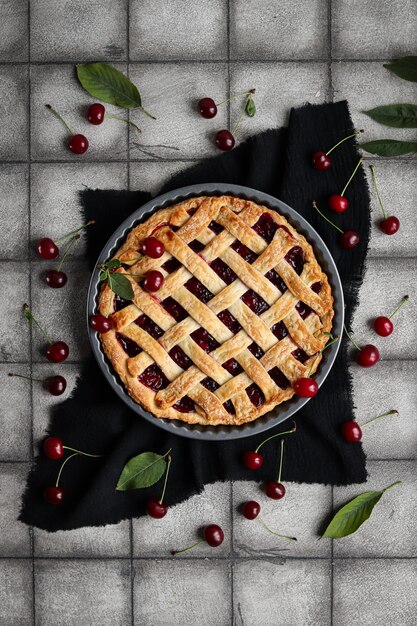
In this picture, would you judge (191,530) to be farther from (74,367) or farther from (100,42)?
(100,42)

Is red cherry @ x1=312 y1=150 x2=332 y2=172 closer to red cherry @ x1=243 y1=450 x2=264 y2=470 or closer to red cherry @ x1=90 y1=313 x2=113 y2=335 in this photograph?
red cherry @ x1=90 y1=313 x2=113 y2=335

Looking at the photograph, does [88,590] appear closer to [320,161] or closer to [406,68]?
[320,161]

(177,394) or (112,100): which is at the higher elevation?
(112,100)

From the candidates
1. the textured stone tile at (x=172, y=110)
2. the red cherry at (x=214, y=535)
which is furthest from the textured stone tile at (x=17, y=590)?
the textured stone tile at (x=172, y=110)

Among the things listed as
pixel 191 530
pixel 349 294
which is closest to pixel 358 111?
pixel 349 294

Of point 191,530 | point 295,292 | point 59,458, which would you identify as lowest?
point 191,530

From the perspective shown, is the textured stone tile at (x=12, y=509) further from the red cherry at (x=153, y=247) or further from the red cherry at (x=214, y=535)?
the red cherry at (x=153, y=247)

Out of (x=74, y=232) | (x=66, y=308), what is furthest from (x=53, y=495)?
(x=74, y=232)

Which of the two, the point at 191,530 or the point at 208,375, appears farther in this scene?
the point at 191,530
